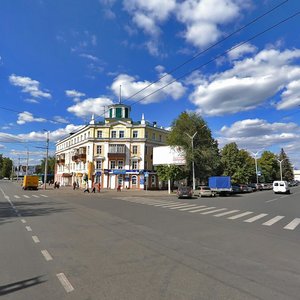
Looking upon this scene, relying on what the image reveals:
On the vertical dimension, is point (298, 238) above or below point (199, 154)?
below

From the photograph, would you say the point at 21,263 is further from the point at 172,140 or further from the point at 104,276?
the point at 172,140

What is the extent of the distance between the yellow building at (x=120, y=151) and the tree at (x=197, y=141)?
26.4 ft

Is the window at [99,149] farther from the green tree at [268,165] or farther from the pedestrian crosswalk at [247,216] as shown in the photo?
the green tree at [268,165]

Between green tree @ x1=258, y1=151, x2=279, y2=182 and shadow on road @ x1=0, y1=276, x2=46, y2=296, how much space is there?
358 feet

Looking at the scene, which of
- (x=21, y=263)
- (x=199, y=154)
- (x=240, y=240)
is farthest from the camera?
(x=199, y=154)

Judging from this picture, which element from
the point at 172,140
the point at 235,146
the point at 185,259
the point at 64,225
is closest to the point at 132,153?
the point at 172,140

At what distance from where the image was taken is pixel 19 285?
19.0ft

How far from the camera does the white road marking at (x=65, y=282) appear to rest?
18.2 feet

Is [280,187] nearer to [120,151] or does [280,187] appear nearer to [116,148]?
[120,151]

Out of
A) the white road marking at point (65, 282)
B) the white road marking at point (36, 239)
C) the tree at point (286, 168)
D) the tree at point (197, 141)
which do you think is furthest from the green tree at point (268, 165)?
the white road marking at point (65, 282)

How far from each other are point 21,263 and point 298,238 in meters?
9.09

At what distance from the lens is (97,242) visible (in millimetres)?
9789

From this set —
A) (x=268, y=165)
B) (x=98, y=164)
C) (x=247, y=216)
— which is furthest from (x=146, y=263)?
(x=268, y=165)

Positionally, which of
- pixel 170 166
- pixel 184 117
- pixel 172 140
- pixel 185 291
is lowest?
pixel 185 291
